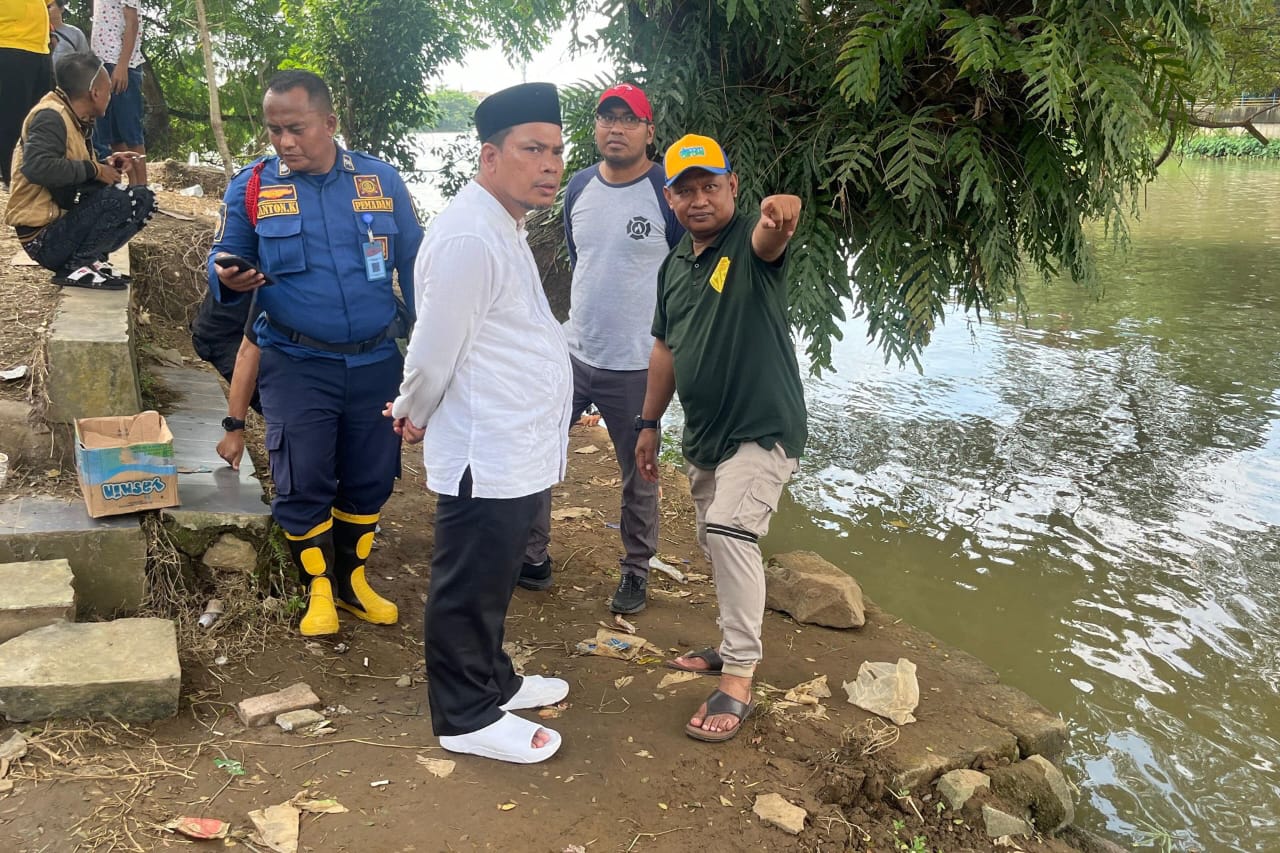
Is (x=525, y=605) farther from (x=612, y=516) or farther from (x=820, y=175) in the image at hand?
(x=820, y=175)

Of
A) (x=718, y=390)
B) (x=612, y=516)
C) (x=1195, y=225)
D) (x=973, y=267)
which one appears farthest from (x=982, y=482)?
(x=1195, y=225)

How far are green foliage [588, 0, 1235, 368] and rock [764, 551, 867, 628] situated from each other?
1272 millimetres

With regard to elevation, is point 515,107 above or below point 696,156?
above

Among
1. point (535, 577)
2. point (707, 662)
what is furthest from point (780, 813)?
point (535, 577)

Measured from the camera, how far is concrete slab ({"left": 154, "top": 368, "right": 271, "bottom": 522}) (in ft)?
11.5

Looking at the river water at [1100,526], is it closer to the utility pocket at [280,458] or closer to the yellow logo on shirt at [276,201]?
the utility pocket at [280,458]

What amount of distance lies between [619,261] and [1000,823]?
2344 mm

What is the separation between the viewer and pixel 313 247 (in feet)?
10.6

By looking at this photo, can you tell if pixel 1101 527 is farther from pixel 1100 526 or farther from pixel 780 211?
pixel 780 211

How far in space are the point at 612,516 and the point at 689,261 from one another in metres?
→ 2.30

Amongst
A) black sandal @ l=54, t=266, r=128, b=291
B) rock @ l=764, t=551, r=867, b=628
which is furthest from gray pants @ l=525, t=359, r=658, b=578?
black sandal @ l=54, t=266, r=128, b=291

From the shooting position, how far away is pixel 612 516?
5277 millimetres

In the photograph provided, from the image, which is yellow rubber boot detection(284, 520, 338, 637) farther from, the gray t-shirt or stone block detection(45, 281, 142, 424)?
the gray t-shirt

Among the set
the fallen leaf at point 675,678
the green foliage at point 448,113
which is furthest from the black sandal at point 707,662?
the green foliage at point 448,113
